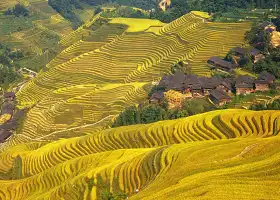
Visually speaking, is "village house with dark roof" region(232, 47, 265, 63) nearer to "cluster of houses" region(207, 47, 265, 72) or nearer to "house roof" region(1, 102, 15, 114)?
"cluster of houses" region(207, 47, 265, 72)

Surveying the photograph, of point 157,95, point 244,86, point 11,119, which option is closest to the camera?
point 244,86

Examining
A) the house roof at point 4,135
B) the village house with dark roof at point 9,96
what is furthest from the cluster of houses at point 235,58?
the village house with dark roof at point 9,96

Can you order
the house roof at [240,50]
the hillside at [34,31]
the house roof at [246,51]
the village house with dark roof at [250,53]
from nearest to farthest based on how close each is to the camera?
1. the village house with dark roof at [250,53]
2. the house roof at [246,51]
3. the house roof at [240,50]
4. the hillside at [34,31]

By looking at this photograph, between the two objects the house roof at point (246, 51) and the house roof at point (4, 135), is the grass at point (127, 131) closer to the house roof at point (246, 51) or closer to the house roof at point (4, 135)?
the house roof at point (4, 135)

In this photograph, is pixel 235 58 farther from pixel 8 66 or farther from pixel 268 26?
pixel 8 66

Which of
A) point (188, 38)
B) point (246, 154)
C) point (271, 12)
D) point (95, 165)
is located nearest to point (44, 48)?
point (188, 38)

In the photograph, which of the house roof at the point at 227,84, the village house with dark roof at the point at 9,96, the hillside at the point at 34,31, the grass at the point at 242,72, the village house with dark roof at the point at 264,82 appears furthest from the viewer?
the hillside at the point at 34,31

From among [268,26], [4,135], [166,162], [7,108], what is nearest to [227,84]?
[268,26]
